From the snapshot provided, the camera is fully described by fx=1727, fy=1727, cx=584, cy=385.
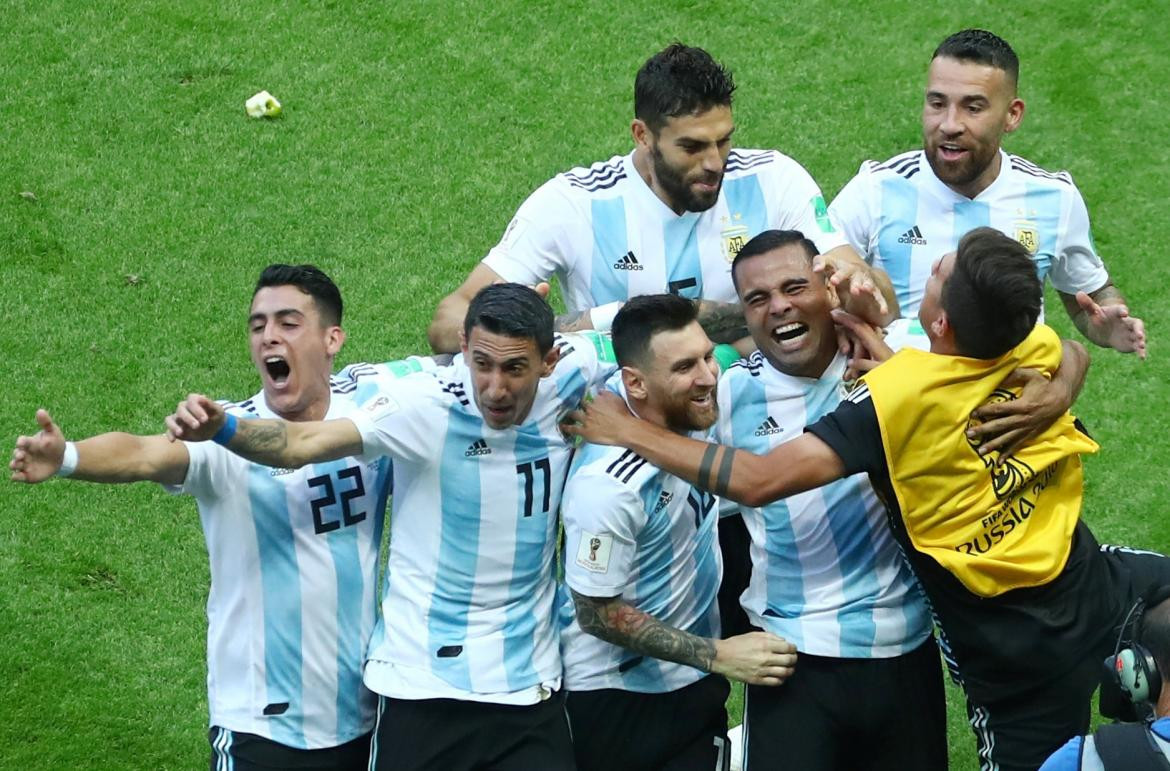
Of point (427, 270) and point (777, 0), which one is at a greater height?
point (777, 0)

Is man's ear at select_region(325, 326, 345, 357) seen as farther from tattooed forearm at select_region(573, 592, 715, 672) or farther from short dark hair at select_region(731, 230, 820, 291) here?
short dark hair at select_region(731, 230, 820, 291)

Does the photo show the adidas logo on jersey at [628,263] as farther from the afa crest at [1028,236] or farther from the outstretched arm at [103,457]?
the outstretched arm at [103,457]

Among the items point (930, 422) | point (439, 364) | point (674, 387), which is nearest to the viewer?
point (930, 422)

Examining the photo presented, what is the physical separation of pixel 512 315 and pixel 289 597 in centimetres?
109

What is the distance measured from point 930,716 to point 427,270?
426cm

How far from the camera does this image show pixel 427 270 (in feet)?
28.9

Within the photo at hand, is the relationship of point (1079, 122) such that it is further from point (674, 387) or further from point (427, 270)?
point (674, 387)

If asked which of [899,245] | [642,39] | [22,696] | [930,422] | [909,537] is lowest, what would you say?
[22,696]

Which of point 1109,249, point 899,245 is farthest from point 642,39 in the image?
point 899,245

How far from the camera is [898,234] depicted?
6.21 meters

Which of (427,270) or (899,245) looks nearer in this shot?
(899,245)

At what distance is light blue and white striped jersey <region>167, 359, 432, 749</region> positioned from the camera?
518cm

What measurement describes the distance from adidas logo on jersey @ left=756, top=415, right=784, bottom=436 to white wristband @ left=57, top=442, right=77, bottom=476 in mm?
2024

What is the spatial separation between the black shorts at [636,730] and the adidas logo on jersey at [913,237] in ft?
6.08
